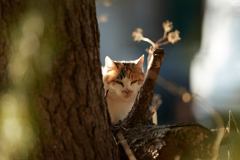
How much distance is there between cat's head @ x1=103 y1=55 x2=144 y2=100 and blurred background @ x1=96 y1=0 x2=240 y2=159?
317mm

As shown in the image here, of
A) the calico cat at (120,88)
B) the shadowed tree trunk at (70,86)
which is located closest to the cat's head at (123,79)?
the calico cat at (120,88)

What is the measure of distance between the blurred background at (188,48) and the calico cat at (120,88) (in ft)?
1.17

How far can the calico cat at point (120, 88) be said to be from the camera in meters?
1.35

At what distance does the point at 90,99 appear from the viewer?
→ 630 millimetres

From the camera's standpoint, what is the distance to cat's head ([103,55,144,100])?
1353mm

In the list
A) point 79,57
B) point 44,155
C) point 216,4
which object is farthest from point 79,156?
point 216,4

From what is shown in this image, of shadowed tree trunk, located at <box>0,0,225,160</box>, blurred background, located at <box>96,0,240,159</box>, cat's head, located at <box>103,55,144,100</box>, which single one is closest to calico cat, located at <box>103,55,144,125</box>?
cat's head, located at <box>103,55,144,100</box>

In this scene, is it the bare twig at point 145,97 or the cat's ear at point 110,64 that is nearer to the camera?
the bare twig at point 145,97

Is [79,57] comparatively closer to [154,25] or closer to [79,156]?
[79,156]

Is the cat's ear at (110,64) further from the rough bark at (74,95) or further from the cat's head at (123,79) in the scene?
the rough bark at (74,95)

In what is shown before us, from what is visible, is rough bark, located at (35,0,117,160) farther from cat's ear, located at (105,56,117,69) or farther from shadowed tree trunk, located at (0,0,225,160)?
cat's ear, located at (105,56,117,69)

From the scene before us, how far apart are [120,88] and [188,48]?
A: 2.10ft

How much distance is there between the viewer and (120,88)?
136cm

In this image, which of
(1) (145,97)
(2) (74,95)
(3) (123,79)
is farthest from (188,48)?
(2) (74,95)
